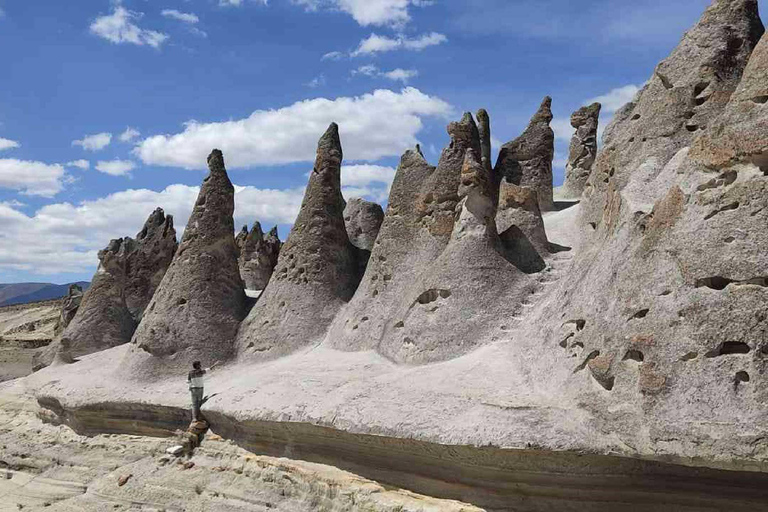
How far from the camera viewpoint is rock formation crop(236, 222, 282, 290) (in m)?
16.4

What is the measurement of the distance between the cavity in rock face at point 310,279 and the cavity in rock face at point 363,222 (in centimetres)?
161

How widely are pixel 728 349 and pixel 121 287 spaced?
12.8m

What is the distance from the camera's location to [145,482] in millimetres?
9453

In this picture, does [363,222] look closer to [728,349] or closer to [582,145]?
[582,145]

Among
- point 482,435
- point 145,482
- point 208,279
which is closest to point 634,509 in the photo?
point 482,435

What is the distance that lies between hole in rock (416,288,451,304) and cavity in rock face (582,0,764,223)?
2.35m

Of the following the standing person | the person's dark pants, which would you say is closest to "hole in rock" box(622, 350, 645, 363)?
the standing person

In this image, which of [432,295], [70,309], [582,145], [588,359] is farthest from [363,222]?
[588,359]

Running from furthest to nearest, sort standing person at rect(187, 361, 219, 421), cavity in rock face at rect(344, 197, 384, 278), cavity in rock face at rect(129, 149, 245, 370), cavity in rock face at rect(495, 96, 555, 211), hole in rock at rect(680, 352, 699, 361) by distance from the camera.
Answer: cavity in rock face at rect(344, 197, 384, 278) → cavity in rock face at rect(495, 96, 555, 211) → cavity in rock face at rect(129, 149, 245, 370) → standing person at rect(187, 361, 219, 421) → hole in rock at rect(680, 352, 699, 361)

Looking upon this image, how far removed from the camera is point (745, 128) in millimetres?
5336

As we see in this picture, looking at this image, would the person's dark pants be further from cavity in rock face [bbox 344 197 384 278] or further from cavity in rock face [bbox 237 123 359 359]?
cavity in rock face [bbox 344 197 384 278]

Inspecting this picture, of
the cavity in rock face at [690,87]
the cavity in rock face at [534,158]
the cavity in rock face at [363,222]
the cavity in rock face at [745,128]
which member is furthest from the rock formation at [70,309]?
the cavity in rock face at [745,128]

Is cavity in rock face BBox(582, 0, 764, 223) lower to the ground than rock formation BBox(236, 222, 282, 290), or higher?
higher

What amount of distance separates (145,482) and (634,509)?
21.6 ft
